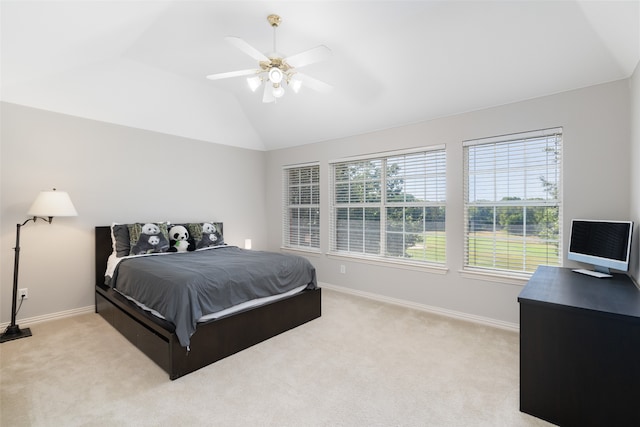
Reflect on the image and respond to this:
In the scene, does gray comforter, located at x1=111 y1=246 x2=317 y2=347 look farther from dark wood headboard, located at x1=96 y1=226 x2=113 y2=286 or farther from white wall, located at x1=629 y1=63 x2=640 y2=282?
white wall, located at x1=629 y1=63 x2=640 y2=282

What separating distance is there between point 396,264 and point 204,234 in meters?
2.75

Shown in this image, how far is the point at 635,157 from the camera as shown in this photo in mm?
2428

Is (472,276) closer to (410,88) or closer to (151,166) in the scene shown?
(410,88)

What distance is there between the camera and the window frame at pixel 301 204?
5.14 meters

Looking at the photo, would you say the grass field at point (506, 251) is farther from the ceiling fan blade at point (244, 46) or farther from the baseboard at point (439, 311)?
the ceiling fan blade at point (244, 46)

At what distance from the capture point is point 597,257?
245 cm

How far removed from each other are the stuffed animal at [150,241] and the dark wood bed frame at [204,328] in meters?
0.54

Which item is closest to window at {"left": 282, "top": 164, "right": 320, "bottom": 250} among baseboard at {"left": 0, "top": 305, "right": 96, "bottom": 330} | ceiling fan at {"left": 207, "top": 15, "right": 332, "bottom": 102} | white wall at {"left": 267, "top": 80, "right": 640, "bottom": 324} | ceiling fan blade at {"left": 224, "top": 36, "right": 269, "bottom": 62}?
white wall at {"left": 267, "top": 80, "right": 640, "bottom": 324}

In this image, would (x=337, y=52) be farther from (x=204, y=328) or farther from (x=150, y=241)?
(x=150, y=241)

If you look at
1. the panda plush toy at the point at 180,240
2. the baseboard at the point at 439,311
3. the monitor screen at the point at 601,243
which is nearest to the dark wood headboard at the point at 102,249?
the panda plush toy at the point at 180,240

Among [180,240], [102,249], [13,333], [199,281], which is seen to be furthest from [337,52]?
[13,333]

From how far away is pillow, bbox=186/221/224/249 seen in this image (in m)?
4.35

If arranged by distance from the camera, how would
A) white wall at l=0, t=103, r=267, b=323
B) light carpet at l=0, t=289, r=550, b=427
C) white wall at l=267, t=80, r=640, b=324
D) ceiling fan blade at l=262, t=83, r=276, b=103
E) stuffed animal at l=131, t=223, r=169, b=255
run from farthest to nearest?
stuffed animal at l=131, t=223, r=169, b=255 < white wall at l=0, t=103, r=267, b=323 < ceiling fan blade at l=262, t=83, r=276, b=103 < white wall at l=267, t=80, r=640, b=324 < light carpet at l=0, t=289, r=550, b=427

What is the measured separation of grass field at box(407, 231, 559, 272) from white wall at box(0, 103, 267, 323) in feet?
12.4
